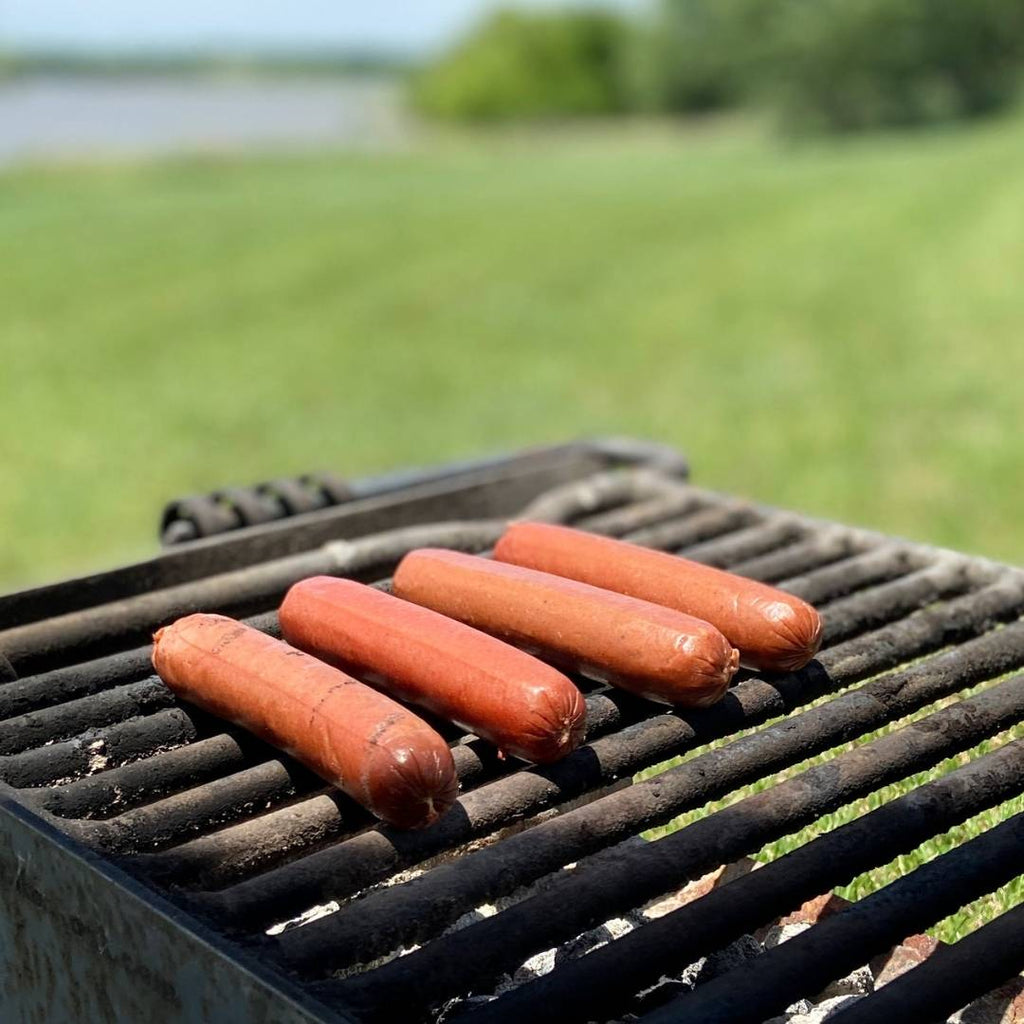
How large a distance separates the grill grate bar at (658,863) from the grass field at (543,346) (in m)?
0.45

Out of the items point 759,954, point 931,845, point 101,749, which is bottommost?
point 759,954

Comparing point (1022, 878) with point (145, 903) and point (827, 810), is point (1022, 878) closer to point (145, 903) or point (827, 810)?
point (827, 810)

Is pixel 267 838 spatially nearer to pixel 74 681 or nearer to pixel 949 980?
pixel 74 681

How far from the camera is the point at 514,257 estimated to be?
1677 centimetres

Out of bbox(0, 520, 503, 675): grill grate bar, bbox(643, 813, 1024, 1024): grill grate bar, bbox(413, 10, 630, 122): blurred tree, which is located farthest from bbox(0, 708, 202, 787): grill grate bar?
bbox(413, 10, 630, 122): blurred tree

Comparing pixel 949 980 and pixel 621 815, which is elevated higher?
pixel 621 815

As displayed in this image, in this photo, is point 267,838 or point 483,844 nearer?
point 267,838

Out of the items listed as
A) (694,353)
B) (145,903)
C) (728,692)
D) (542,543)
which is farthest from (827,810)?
(694,353)

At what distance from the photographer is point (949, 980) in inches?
74.1

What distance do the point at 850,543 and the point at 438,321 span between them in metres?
10.3

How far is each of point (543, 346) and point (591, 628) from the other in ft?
33.1

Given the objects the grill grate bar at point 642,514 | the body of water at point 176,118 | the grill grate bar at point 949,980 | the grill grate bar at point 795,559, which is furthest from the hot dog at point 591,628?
the body of water at point 176,118

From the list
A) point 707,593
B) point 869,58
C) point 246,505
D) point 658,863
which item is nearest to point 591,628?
point 707,593

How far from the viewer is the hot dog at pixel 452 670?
2.15 metres
